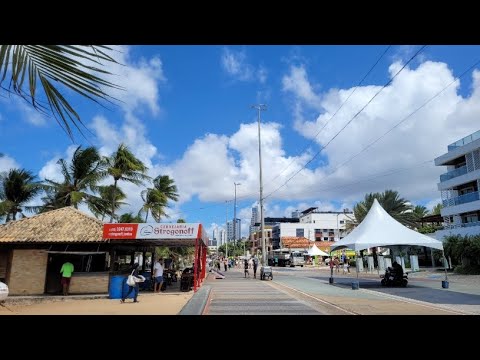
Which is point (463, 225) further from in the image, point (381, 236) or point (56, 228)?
point (56, 228)

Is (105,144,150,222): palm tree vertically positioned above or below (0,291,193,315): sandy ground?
above

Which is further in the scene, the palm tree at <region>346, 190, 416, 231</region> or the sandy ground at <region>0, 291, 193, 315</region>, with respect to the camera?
the palm tree at <region>346, 190, 416, 231</region>

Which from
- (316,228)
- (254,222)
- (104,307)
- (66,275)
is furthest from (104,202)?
(254,222)

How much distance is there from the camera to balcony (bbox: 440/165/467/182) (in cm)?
3762

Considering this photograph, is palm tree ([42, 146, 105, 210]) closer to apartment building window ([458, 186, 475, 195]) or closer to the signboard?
the signboard

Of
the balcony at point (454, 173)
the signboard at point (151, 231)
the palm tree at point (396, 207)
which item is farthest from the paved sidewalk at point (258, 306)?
the palm tree at point (396, 207)

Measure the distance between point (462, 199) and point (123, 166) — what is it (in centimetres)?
2960

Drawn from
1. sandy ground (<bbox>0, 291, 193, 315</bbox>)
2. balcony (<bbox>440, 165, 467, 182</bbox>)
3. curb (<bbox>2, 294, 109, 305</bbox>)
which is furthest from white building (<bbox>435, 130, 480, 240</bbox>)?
curb (<bbox>2, 294, 109, 305</bbox>)

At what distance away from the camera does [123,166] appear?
31.2 metres

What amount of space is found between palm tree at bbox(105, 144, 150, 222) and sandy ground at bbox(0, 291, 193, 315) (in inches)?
591

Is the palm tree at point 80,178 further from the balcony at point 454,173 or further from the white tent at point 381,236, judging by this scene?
the balcony at point 454,173

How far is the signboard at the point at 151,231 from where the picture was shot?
1795cm
